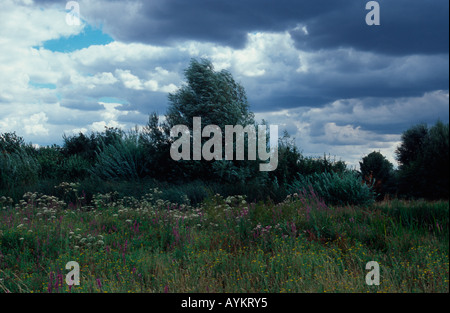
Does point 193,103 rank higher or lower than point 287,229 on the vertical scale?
higher

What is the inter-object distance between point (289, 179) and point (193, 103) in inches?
181

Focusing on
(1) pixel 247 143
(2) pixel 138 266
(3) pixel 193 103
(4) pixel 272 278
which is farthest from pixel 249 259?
(3) pixel 193 103

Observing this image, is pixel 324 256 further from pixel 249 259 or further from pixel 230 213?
pixel 230 213

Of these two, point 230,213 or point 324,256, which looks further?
point 230,213

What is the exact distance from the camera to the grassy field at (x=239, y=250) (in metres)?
5.07

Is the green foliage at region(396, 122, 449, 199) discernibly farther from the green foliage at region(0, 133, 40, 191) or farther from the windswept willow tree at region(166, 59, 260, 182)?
the green foliage at region(0, 133, 40, 191)

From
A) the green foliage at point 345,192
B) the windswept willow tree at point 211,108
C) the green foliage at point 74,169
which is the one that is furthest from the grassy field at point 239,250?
the green foliage at point 74,169

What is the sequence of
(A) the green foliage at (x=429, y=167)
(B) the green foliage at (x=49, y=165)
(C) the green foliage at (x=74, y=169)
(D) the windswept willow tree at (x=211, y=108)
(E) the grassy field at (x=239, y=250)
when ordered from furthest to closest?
(B) the green foliage at (x=49, y=165)
(C) the green foliage at (x=74, y=169)
(D) the windswept willow tree at (x=211, y=108)
(E) the grassy field at (x=239, y=250)
(A) the green foliage at (x=429, y=167)

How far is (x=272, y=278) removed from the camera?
5289mm

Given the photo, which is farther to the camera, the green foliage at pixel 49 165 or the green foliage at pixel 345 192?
the green foliage at pixel 49 165

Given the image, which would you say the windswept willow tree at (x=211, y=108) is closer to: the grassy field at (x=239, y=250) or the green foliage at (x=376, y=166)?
the green foliage at (x=376, y=166)

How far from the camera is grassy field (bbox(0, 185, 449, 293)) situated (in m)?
5.07

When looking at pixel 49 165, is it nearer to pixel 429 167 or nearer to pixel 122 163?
pixel 122 163

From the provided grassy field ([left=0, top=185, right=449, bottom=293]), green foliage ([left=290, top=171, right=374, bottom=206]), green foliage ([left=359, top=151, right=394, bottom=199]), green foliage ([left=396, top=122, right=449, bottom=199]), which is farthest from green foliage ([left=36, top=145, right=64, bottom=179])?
green foliage ([left=396, top=122, right=449, bottom=199])
